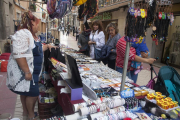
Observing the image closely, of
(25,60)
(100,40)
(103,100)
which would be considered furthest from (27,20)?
(100,40)

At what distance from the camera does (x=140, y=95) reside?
1534 mm

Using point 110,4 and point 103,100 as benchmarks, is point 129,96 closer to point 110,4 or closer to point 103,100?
point 103,100

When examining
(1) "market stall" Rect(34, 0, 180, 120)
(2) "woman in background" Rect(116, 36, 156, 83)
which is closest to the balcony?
(2) "woman in background" Rect(116, 36, 156, 83)

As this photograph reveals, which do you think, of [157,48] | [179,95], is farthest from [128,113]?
[157,48]

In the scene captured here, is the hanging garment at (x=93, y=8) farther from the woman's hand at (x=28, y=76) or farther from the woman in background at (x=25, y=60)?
the woman's hand at (x=28, y=76)

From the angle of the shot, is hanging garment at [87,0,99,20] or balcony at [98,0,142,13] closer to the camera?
hanging garment at [87,0,99,20]

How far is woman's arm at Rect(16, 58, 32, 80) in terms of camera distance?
1687 mm

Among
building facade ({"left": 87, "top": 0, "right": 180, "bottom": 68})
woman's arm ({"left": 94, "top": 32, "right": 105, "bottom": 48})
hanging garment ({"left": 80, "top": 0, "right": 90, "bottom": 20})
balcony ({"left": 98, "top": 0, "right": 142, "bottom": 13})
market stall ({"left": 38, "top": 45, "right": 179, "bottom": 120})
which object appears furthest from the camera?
balcony ({"left": 98, "top": 0, "right": 142, "bottom": 13})

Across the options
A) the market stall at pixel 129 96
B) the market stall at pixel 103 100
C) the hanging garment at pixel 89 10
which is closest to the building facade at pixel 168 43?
the hanging garment at pixel 89 10

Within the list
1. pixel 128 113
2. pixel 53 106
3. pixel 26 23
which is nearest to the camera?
pixel 128 113

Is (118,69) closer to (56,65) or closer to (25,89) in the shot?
(56,65)

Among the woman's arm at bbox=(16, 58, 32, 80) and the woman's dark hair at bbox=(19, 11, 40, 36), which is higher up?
the woman's dark hair at bbox=(19, 11, 40, 36)

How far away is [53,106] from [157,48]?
638 cm

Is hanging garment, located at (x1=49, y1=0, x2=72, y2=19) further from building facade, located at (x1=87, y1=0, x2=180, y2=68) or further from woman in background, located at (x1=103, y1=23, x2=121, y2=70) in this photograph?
building facade, located at (x1=87, y1=0, x2=180, y2=68)
